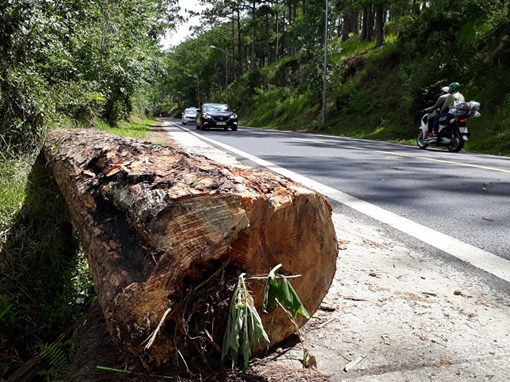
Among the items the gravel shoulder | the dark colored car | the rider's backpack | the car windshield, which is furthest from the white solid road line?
the car windshield

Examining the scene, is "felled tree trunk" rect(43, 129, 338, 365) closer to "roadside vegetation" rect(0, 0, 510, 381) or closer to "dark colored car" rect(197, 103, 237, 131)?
"roadside vegetation" rect(0, 0, 510, 381)

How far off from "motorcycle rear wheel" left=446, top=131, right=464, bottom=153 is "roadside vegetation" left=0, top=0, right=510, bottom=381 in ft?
5.37

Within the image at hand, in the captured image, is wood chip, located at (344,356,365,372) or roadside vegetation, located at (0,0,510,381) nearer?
wood chip, located at (344,356,365,372)

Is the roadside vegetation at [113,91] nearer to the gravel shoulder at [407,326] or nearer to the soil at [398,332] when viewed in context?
the soil at [398,332]

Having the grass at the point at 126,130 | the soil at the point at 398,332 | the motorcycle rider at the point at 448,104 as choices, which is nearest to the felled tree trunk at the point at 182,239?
the soil at the point at 398,332

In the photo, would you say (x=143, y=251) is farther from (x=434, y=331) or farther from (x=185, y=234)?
(x=434, y=331)

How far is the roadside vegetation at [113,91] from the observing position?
3.22m

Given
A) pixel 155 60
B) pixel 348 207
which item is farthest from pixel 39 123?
pixel 155 60

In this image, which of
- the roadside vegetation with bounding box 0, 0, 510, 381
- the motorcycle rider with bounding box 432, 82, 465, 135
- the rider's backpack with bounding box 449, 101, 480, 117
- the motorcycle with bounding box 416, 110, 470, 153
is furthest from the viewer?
the motorcycle rider with bounding box 432, 82, 465, 135

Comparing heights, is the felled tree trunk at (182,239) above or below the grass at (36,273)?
above

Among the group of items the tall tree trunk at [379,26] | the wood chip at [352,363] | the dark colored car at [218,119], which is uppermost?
the tall tree trunk at [379,26]

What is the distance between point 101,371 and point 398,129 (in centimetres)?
1702

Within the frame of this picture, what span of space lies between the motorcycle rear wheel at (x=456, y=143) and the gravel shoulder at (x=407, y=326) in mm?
8855

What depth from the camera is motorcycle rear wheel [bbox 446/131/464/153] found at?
10766mm
